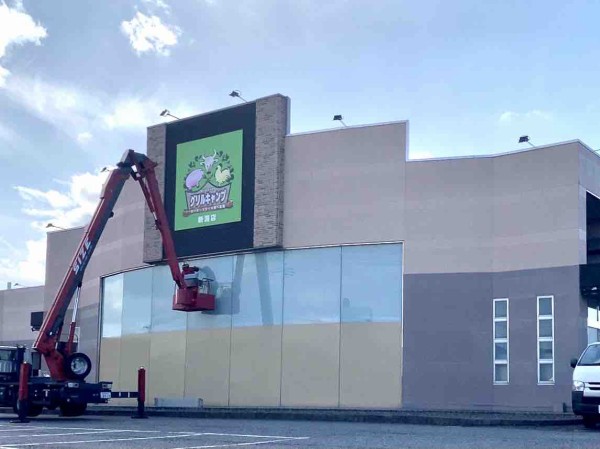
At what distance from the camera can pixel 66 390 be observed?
25.1 m

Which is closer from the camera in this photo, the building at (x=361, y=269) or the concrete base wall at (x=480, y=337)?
the concrete base wall at (x=480, y=337)

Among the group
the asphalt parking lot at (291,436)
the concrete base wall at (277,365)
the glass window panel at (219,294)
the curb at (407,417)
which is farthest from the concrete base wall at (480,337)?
the glass window panel at (219,294)

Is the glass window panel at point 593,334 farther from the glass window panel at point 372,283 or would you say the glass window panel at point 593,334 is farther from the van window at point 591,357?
the van window at point 591,357

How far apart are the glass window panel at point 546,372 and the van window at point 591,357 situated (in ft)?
20.6

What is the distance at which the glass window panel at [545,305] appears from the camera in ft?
90.2

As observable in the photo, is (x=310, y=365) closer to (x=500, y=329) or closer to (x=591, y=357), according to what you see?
(x=500, y=329)

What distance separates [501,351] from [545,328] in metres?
1.46

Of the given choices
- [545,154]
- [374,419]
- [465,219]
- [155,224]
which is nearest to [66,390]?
[374,419]

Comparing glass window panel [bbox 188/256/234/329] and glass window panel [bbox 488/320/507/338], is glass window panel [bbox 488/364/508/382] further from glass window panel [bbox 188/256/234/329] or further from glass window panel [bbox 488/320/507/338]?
glass window panel [bbox 188/256/234/329]

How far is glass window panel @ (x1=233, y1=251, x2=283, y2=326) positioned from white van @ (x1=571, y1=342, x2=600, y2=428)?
13486mm

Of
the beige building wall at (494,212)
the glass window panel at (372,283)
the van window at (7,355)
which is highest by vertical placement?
the beige building wall at (494,212)

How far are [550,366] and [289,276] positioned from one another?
9.16 metres

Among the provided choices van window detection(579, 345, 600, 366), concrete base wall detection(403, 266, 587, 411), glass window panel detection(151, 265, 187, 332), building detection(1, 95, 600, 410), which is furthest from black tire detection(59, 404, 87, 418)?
van window detection(579, 345, 600, 366)

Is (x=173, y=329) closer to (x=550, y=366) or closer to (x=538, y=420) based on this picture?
(x=550, y=366)
